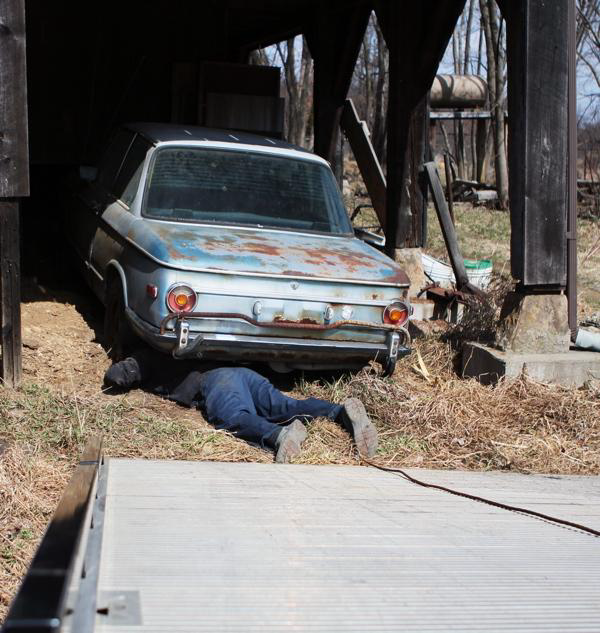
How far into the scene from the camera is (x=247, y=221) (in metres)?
6.80

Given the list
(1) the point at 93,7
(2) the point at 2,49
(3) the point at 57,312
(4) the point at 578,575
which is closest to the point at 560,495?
(4) the point at 578,575

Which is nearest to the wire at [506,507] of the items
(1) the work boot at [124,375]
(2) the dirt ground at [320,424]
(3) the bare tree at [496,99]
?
(2) the dirt ground at [320,424]

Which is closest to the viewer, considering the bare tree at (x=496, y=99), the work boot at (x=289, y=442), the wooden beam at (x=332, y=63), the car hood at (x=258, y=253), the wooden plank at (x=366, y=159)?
the work boot at (x=289, y=442)

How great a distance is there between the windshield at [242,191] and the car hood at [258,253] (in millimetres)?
232

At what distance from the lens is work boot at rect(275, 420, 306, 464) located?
4848mm

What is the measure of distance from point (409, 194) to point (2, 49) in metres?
4.57

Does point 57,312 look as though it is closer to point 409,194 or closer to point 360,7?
point 409,194

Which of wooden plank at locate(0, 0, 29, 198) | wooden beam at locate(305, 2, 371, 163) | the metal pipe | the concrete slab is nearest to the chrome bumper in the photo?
the concrete slab

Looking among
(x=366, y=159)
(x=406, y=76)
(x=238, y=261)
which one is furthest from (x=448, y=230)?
(x=238, y=261)

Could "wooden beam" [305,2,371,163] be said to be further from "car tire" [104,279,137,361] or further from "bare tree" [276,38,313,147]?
"bare tree" [276,38,313,147]

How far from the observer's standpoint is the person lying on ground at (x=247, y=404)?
504 centimetres

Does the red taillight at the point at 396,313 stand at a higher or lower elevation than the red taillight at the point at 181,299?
lower

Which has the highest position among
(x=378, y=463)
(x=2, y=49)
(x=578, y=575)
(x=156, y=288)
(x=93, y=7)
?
(x=93, y=7)

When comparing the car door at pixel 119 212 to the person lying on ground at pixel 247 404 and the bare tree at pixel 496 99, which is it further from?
the bare tree at pixel 496 99
